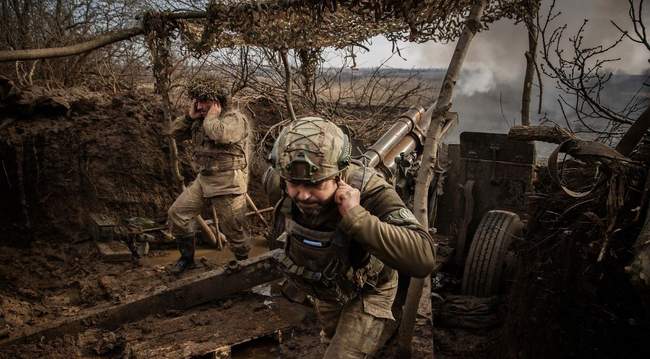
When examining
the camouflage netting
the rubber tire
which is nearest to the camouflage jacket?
the camouflage netting

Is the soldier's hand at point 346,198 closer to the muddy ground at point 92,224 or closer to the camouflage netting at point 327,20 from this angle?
the camouflage netting at point 327,20

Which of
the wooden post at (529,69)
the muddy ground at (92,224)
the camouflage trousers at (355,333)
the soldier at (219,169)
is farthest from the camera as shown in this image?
the wooden post at (529,69)

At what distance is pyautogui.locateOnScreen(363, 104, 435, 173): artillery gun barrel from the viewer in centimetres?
453

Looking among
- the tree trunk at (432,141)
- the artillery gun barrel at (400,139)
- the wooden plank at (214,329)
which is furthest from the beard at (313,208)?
the artillery gun barrel at (400,139)

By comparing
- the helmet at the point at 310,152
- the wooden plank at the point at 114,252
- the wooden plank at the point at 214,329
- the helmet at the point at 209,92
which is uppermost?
the helmet at the point at 209,92

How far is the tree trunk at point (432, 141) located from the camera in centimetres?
276

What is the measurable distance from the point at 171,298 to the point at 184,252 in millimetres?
1285

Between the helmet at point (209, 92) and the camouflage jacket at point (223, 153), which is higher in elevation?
the helmet at point (209, 92)

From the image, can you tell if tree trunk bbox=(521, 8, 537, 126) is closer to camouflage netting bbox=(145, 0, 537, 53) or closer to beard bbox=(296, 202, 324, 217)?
camouflage netting bbox=(145, 0, 537, 53)

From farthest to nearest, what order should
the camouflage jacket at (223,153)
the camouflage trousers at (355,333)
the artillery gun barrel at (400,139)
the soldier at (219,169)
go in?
the soldier at (219,169) → the camouflage jacket at (223,153) → the artillery gun barrel at (400,139) → the camouflage trousers at (355,333)

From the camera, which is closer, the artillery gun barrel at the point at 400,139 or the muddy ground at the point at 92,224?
the muddy ground at the point at 92,224

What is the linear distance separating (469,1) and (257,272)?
2.78 m

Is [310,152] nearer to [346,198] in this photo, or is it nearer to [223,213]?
[346,198]

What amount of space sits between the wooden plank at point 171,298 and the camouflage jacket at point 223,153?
3.50 feet
